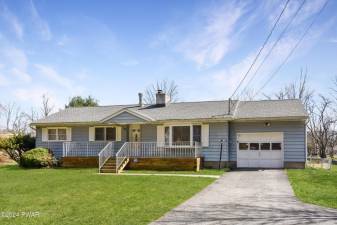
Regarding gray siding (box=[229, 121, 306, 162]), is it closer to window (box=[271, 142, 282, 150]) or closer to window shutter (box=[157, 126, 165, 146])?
window (box=[271, 142, 282, 150])

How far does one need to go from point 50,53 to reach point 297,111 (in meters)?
13.4

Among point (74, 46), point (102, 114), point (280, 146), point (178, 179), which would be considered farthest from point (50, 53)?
point (280, 146)

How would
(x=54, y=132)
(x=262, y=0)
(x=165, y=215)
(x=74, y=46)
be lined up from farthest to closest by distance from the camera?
(x=54, y=132), (x=74, y=46), (x=262, y=0), (x=165, y=215)

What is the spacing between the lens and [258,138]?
2266 cm

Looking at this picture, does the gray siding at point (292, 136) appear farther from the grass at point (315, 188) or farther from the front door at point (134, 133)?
the front door at point (134, 133)

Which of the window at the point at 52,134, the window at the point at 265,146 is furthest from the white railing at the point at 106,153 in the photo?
the window at the point at 265,146

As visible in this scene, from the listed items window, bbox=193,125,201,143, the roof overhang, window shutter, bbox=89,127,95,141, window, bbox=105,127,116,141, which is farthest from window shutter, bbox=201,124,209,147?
window shutter, bbox=89,127,95,141

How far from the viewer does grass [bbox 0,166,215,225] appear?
911cm

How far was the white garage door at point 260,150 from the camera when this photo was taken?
874 inches

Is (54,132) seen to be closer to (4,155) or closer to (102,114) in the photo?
(102,114)

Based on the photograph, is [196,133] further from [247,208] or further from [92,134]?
[247,208]

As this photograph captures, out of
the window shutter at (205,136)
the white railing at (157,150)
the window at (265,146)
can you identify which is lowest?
the white railing at (157,150)

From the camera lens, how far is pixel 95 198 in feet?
39.1

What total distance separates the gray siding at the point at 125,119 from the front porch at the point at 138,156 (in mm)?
1386
